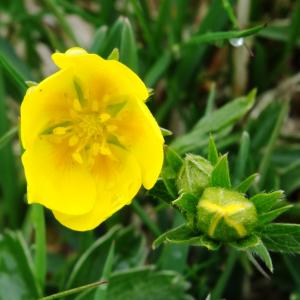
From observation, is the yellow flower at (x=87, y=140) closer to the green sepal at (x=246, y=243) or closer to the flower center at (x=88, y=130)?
the flower center at (x=88, y=130)

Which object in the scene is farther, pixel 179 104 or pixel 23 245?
pixel 179 104

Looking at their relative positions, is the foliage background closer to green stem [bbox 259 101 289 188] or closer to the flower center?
green stem [bbox 259 101 289 188]

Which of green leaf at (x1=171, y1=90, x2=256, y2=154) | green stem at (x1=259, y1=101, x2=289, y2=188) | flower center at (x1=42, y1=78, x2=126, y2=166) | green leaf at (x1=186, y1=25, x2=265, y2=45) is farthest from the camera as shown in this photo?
green stem at (x1=259, y1=101, x2=289, y2=188)

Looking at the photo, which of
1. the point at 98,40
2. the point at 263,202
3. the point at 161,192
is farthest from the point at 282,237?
the point at 98,40

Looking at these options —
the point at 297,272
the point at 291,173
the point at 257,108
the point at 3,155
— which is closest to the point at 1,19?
the point at 3,155

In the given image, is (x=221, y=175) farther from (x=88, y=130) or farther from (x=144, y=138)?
(x=88, y=130)

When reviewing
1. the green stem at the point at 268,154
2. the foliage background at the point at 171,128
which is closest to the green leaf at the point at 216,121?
the foliage background at the point at 171,128

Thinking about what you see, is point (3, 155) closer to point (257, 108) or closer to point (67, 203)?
point (67, 203)

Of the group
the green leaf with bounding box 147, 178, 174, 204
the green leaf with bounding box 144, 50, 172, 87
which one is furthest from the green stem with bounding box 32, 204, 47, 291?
the green leaf with bounding box 144, 50, 172, 87
